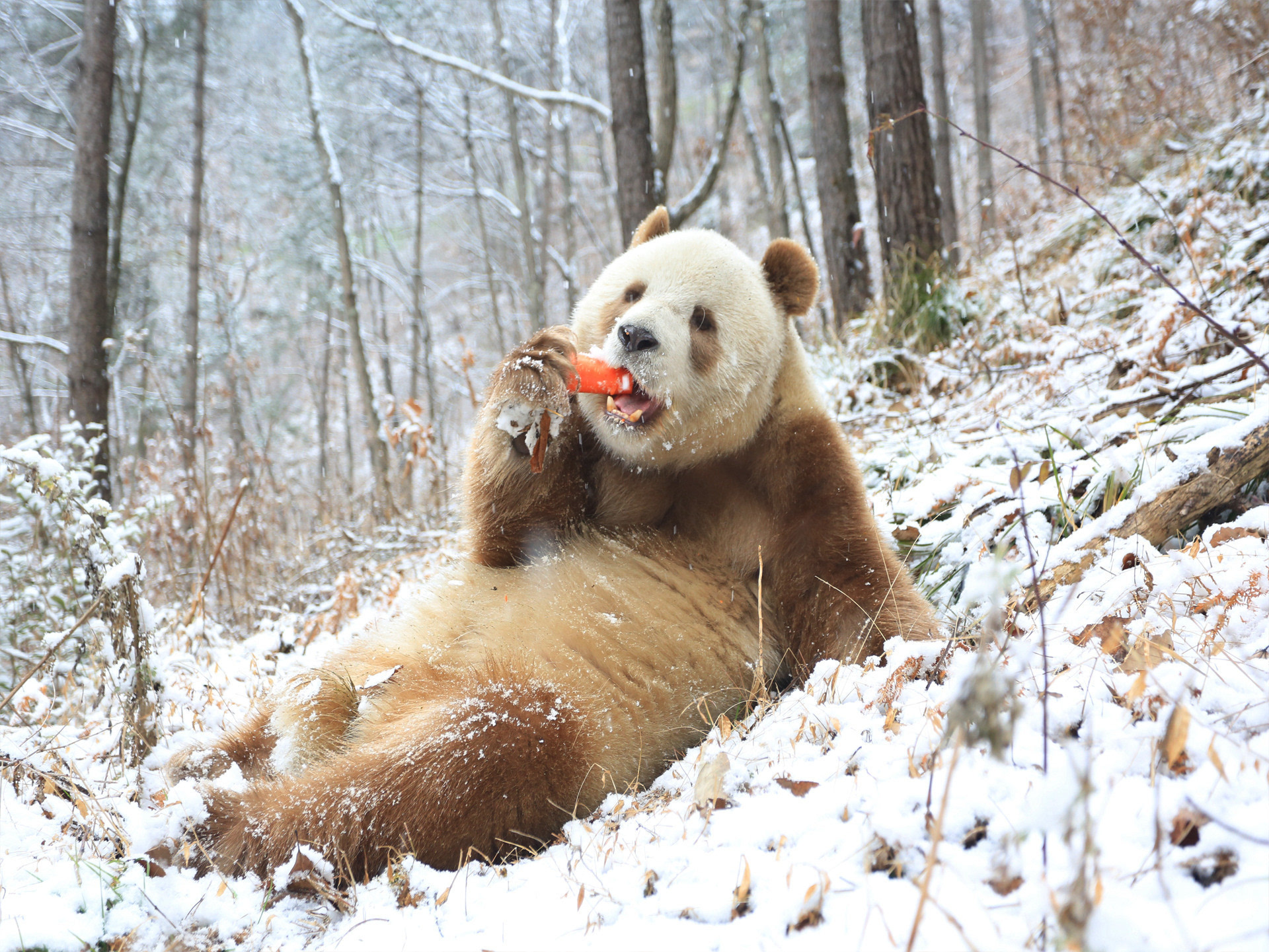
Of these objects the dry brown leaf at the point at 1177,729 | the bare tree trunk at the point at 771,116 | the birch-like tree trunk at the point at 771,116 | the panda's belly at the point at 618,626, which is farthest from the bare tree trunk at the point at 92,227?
the bare tree trunk at the point at 771,116

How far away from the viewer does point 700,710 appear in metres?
2.48

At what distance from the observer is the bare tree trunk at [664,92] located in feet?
22.3

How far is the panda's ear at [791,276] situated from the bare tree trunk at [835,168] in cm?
449

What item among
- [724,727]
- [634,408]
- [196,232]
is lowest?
[724,727]

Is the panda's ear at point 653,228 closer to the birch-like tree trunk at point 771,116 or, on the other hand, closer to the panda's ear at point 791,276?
the panda's ear at point 791,276

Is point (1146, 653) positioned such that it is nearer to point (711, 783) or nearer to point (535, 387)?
point (711, 783)

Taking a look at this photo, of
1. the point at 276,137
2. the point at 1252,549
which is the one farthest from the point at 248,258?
the point at 1252,549

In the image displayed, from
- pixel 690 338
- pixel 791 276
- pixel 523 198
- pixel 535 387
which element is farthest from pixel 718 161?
pixel 523 198

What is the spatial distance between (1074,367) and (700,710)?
3500 mm

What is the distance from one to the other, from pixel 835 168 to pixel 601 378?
6276mm

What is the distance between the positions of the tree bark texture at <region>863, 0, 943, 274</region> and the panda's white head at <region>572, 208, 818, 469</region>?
392cm

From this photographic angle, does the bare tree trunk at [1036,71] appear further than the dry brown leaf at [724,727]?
Yes

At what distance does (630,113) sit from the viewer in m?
6.46

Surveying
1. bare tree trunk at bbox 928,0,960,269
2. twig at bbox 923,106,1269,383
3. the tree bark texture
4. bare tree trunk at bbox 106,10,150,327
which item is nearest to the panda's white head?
twig at bbox 923,106,1269,383
